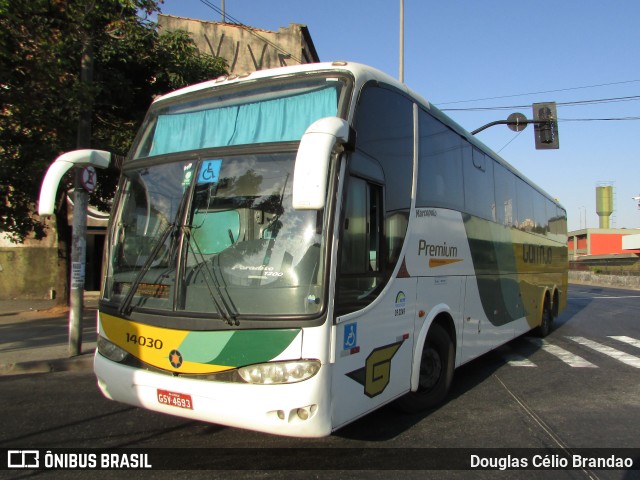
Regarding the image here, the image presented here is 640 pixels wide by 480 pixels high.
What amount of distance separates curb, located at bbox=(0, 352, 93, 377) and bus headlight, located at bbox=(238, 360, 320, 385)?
515 cm

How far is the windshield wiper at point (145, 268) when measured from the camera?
13.1 feet

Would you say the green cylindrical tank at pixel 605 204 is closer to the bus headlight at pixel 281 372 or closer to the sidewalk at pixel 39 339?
the sidewalk at pixel 39 339

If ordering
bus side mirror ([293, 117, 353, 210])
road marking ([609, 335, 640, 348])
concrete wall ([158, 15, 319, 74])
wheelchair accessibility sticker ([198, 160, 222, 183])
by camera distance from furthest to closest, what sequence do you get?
concrete wall ([158, 15, 319, 74]) → road marking ([609, 335, 640, 348]) → wheelchair accessibility sticker ([198, 160, 222, 183]) → bus side mirror ([293, 117, 353, 210])

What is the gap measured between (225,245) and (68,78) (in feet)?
25.3

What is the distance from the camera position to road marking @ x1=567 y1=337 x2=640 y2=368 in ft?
27.1

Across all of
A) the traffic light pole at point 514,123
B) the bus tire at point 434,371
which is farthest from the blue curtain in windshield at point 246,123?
the traffic light pole at point 514,123

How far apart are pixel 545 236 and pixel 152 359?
382 inches

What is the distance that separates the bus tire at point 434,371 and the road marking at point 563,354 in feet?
12.0

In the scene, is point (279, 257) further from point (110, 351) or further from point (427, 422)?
point (427, 422)

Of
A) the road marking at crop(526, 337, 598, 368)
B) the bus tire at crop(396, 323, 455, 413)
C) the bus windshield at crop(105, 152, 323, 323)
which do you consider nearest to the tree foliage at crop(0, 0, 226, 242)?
the bus windshield at crop(105, 152, 323, 323)

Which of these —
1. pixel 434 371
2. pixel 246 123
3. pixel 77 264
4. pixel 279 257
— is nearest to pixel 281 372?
pixel 279 257

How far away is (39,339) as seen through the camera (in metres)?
9.34

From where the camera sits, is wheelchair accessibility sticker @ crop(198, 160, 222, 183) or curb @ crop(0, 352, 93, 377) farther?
curb @ crop(0, 352, 93, 377)

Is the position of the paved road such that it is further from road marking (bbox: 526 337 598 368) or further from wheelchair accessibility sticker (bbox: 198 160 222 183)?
wheelchair accessibility sticker (bbox: 198 160 222 183)
